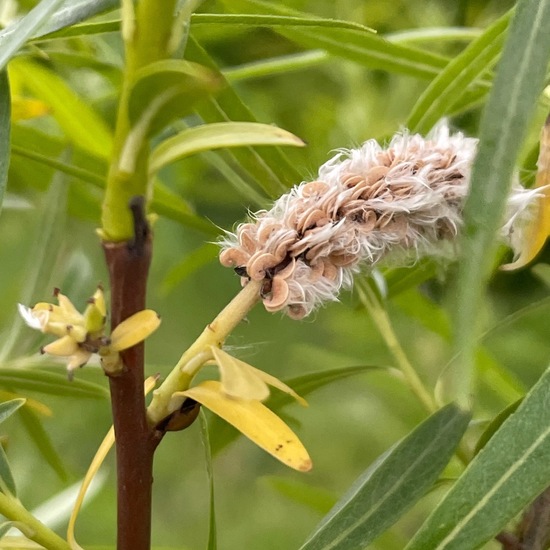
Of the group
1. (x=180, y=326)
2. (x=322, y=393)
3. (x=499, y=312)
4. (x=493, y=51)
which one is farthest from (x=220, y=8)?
(x=322, y=393)

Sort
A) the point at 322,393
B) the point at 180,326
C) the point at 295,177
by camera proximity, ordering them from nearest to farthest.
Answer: the point at 295,177, the point at 180,326, the point at 322,393

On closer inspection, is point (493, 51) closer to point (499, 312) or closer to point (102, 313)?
point (102, 313)

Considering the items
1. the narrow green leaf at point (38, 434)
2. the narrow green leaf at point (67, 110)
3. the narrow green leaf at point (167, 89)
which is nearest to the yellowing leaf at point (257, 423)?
the narrow green leaf at point (167, 89)

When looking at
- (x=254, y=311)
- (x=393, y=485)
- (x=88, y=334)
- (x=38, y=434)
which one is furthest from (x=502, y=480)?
(x=254, y=311)

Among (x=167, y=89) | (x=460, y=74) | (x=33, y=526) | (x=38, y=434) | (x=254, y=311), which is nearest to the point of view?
(x=167, y=89)

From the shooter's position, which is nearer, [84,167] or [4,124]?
[4,124]

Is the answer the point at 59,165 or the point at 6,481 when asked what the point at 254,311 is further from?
the point at 6,481

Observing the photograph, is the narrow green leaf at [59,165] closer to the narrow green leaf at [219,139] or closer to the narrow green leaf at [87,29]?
the narrow green leaf at [87,29]

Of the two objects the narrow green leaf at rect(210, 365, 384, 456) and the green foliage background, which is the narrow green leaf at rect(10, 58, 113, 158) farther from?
the narrow green leaf at rect(210, 365, 384, 456)
